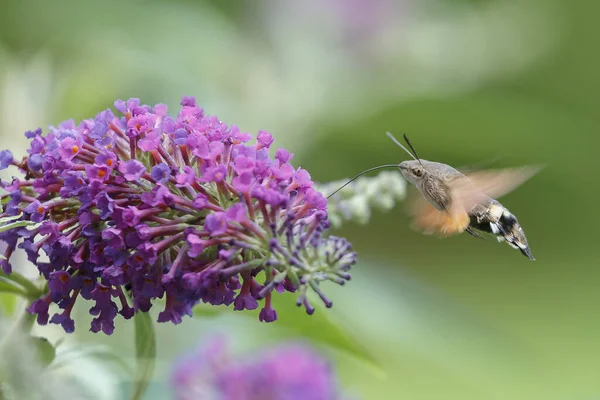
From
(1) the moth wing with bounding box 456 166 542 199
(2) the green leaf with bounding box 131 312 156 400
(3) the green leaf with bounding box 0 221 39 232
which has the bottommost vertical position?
(2) the green leaf with bounding box 131 312 156 400

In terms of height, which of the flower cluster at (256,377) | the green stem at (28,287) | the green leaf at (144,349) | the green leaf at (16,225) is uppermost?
the green leaf at (16,225)

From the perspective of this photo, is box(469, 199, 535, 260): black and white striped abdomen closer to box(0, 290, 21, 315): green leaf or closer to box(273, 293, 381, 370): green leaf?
box(273, 293, 381, 370): green leaf

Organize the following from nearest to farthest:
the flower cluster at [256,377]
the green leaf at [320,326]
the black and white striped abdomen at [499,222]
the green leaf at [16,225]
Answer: the flower cluster at [256,377] → the green leaf at [16,225] → the green leaf at [320,326] → the black and white striped abdomen at [499,222]

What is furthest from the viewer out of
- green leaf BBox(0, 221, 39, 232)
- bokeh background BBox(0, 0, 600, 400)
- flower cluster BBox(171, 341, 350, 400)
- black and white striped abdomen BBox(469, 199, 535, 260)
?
bokeh background BBox(0, 0, 600, 400)

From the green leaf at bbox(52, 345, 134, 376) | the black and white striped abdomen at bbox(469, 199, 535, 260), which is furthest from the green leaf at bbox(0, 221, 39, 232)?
the black and white striped abdomen at bbox(469, 199, 535, 260)

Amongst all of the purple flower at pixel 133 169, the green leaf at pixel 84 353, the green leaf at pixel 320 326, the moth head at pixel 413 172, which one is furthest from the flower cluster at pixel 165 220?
the moth head at pixel 413 172

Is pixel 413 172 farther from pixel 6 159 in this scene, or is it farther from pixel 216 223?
pixel 6 159

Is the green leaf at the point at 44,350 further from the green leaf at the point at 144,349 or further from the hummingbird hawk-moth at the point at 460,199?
the hummingbird hawk-moth at the point at 460,199
